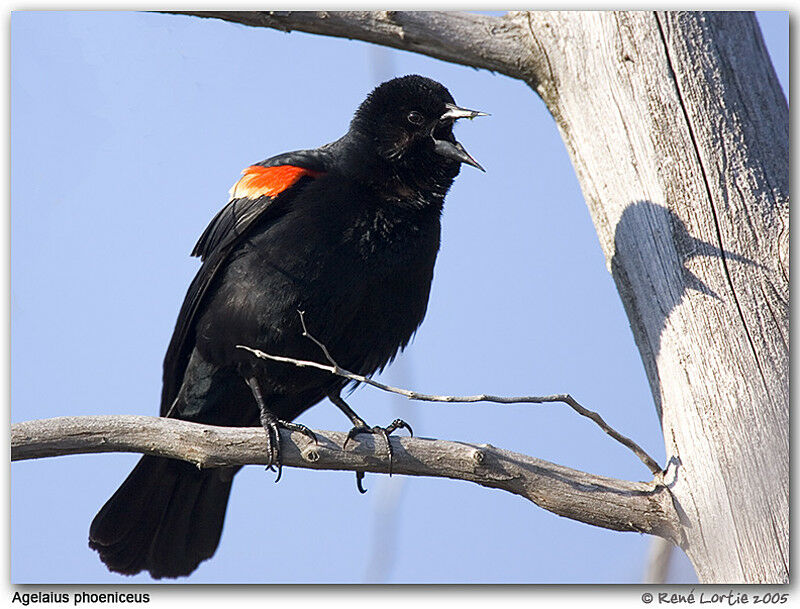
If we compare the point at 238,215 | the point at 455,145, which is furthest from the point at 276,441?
the point at 455,145

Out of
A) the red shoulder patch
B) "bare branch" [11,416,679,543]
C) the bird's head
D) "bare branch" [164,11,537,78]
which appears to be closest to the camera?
"bare branch" [11,416,679,543]

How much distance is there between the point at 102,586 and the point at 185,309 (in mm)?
1069

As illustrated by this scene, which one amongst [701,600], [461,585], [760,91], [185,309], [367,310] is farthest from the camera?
[185,309]

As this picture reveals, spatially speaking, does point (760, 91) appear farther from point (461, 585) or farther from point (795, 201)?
point (461, 585)

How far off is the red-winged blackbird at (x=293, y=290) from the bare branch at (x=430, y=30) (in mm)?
301

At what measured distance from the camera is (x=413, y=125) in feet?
11.2

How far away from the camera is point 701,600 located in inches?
93.5

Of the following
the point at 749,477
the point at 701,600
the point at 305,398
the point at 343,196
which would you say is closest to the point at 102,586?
the point at 305,398

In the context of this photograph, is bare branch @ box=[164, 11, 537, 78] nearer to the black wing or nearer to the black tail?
the black wing

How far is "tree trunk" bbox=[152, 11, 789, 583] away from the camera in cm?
242

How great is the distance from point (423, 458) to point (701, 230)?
1064 millimetres

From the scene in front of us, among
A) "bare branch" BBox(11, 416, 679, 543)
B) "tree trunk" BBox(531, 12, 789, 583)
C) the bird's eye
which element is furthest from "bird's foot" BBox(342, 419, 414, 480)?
the bird's eye

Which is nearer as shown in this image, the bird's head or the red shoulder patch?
the red shoulder patch

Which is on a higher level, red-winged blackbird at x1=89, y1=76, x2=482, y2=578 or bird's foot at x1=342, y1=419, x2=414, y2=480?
red-winged blackbird at x1=89, y1=76, x2=482, y2=578
